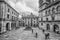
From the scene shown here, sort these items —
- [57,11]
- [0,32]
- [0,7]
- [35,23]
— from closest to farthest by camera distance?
[0,32]
[0,7]
[57,11]
[35,23]

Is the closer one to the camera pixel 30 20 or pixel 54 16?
pixel 54 16

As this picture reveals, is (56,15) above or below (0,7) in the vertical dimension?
below

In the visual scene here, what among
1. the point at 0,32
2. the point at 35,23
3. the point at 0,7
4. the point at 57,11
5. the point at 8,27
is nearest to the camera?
the point at 0,32

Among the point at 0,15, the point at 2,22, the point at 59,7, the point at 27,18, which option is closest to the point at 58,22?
the point at 59,7

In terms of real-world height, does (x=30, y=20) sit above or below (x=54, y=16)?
below

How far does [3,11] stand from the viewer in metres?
14.0

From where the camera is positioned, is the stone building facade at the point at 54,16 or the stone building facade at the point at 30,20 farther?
the stone building facade at the point at 30,20

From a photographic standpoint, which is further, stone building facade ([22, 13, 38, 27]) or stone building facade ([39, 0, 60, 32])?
stone building facade ([22, 13, 38, 27])

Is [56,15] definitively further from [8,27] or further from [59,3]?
[8,27]

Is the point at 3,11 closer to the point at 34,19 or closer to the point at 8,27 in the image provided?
the point at 8,27

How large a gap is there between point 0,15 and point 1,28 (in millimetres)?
4773

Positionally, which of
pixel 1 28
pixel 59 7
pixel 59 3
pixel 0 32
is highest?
pixel 59 3

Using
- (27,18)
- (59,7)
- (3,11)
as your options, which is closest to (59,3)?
(59,7)

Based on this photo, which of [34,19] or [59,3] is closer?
[59,3]
